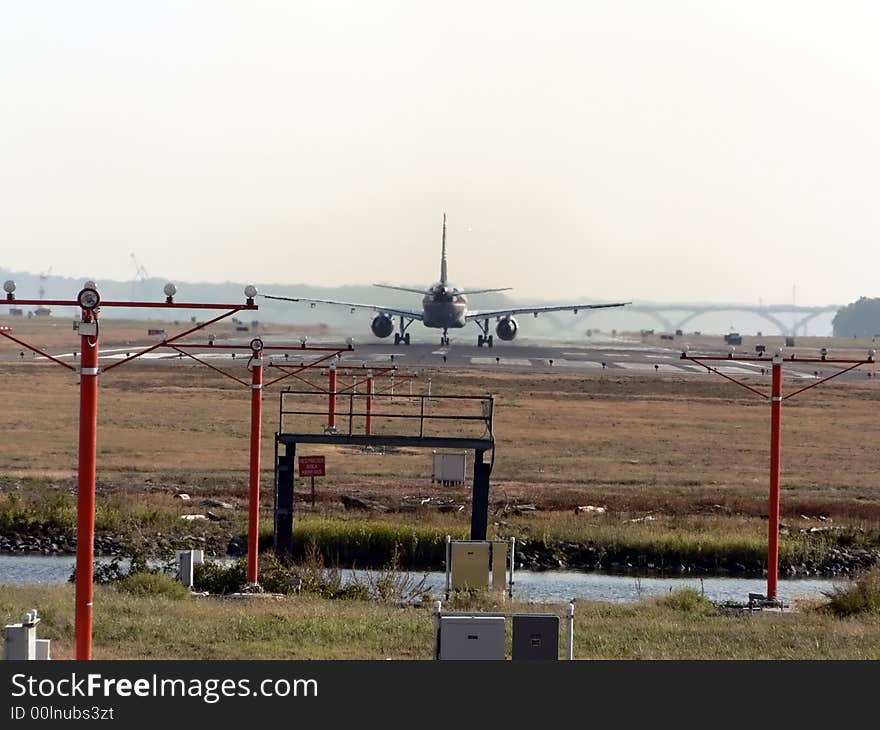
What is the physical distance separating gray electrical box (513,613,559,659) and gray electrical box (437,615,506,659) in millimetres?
254

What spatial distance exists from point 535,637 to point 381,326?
124m

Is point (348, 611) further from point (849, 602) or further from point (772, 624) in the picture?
point (849, 602)

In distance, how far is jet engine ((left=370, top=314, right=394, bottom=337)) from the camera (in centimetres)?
14655

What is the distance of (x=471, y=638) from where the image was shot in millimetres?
23328

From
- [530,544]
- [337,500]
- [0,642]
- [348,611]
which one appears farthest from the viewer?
[337,500]

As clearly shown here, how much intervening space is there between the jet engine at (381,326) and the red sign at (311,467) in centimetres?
9692

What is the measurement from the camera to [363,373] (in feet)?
356

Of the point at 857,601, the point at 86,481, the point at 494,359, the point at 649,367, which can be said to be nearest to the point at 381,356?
the point at 494,359

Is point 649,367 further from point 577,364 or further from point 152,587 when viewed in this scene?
point 152,587

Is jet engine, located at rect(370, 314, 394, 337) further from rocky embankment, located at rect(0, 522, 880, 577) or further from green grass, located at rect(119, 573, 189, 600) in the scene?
green grass, located at rect(119, 573, 189, 600)

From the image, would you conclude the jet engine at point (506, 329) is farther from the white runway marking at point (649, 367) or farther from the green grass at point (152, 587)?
the green grass at point (152, 587)

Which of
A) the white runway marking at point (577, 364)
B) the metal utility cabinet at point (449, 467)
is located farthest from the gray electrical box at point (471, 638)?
the white runway marking at point (577, 364)
